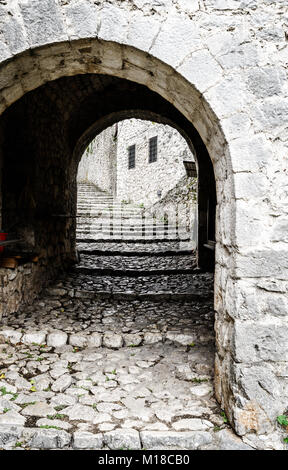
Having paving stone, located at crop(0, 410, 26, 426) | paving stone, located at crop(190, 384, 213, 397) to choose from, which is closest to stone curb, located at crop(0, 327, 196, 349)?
paving stone, located at crop(190, 384, 213, 397)

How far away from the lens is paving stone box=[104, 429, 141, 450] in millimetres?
1842

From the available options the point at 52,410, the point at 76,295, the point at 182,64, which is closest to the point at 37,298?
the point at 76,295

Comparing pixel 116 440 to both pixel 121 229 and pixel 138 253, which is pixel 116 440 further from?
pixel 121 229

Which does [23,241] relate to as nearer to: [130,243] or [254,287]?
[254,287]

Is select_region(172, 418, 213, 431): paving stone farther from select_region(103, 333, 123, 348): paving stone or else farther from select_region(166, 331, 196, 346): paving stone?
select_region(103, 333, 123, 348): paving stone

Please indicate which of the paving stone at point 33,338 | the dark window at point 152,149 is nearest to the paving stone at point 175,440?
the paving stone at point 33,338

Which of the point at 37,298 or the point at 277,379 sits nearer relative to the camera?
the point at 277,379

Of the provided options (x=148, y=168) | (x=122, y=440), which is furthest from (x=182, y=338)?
(x=148, y=168)

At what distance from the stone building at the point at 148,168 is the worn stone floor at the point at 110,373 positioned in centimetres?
581

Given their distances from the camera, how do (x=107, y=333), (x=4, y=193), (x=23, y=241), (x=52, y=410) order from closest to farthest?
1. (x=52, y=410)
2. (x=107, y=333)
3. (x=4, y=193)
4. (x=23, y=241)

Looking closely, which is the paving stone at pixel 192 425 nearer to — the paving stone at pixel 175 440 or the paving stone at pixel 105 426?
the paving stone at pixel 175 440

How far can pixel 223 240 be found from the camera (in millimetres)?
2154

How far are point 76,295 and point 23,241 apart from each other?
3.19ft

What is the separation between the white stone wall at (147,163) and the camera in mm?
12844
